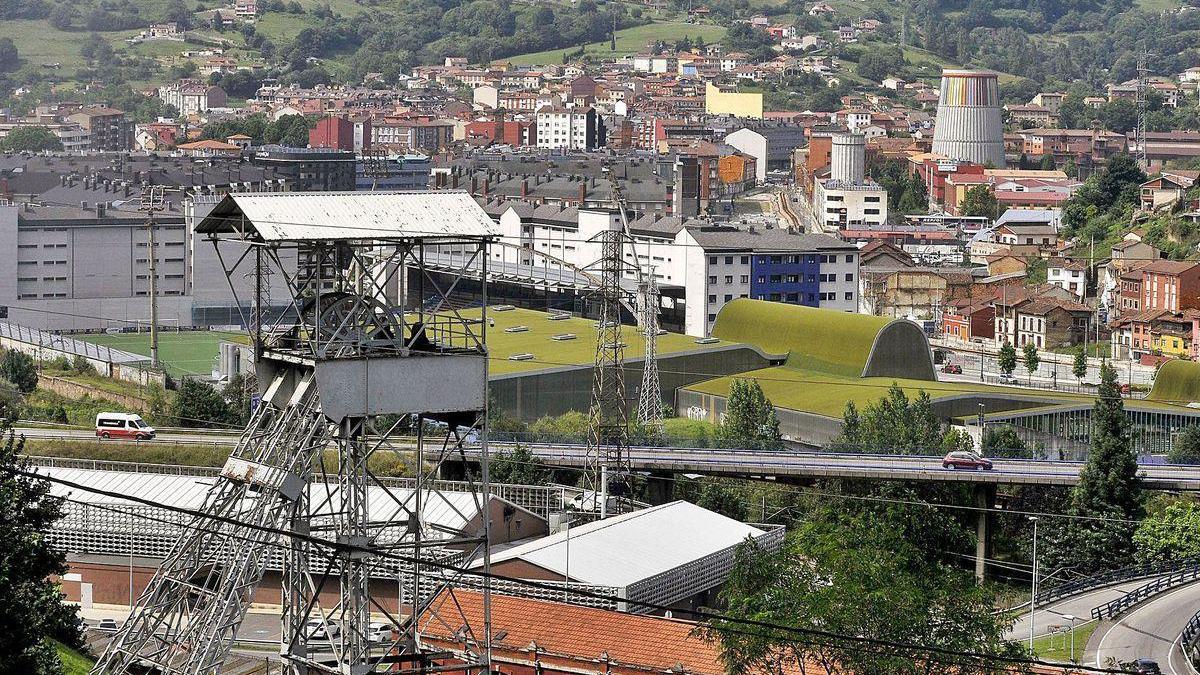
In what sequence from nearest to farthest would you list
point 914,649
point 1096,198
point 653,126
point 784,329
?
point 914,649
point 784,329
point 1096,198
point 653,126

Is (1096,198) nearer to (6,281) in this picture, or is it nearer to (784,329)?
(784,329)

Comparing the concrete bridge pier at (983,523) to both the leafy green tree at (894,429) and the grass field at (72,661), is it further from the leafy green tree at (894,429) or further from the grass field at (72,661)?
the grass field at (72,661)

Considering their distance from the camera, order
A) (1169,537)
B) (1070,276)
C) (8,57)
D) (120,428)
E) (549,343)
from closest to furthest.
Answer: (1169,537) < (120,428) < (549,343) < (1070,276) < (8,57)

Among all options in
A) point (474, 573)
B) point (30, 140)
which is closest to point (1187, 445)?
point (474, 573)

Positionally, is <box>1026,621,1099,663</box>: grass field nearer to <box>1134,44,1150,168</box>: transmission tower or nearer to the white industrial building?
the white industrial building

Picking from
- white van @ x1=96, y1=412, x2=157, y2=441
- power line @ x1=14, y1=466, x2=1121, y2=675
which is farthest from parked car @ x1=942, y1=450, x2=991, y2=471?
white van @ x1=96, y1=412, x2=157, y2=441

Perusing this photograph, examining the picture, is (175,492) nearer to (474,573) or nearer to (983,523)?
(983,523)

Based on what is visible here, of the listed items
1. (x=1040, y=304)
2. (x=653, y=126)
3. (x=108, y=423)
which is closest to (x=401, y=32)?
(x=653, y=126)
